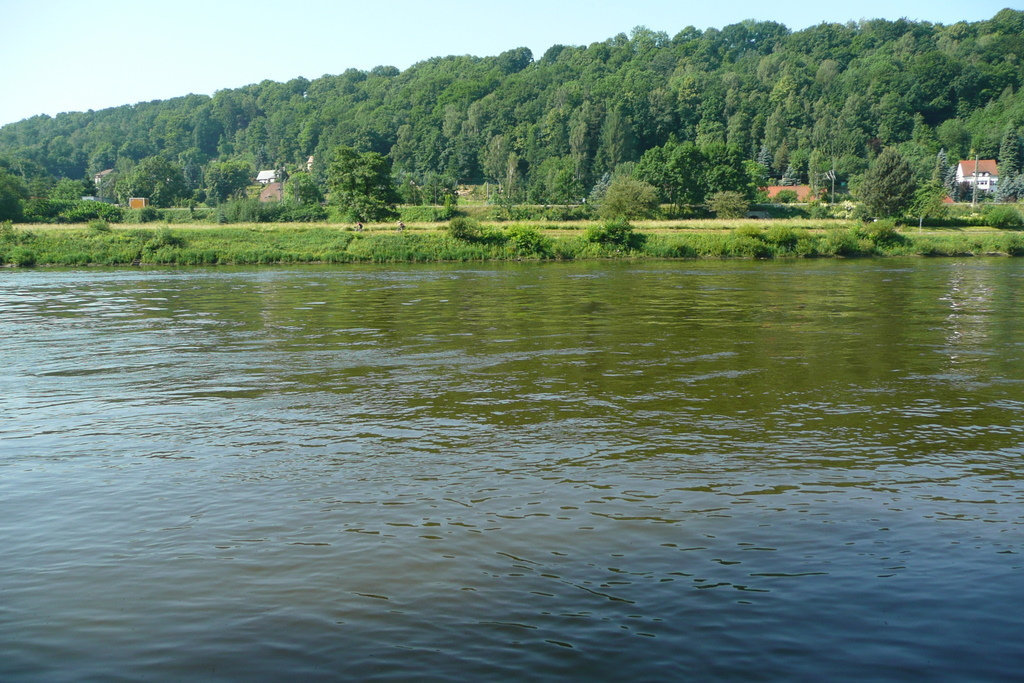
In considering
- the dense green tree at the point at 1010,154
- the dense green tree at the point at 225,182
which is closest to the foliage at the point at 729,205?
the dense green tree at the point at 1010,154

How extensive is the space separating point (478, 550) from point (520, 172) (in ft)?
542

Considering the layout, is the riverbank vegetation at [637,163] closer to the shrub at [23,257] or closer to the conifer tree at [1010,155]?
the conifer tree at [1010,155]

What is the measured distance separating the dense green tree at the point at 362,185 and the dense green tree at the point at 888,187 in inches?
2274

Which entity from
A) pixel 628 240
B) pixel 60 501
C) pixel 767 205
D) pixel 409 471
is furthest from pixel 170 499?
pixel 767 205

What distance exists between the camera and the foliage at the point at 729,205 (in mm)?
105375

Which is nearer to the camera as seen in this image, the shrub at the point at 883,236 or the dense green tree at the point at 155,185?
the shrub at the point at 883,236

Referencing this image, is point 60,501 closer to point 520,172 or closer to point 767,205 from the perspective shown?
point 767,205

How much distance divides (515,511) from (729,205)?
100921mm

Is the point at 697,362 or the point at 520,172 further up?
the point at 520,172

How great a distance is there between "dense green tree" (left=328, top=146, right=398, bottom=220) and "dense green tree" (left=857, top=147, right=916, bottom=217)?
57.8 meters

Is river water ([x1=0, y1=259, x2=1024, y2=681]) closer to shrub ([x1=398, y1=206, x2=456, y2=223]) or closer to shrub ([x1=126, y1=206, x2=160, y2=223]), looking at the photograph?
shrub ([x1=398, y1=206, x2=456, y2=223])

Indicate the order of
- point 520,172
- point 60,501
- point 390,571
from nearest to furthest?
1. point 390,571
2. point 60,501
3. point 520,172

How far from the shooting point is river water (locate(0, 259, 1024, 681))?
765cm

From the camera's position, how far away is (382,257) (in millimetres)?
76125
